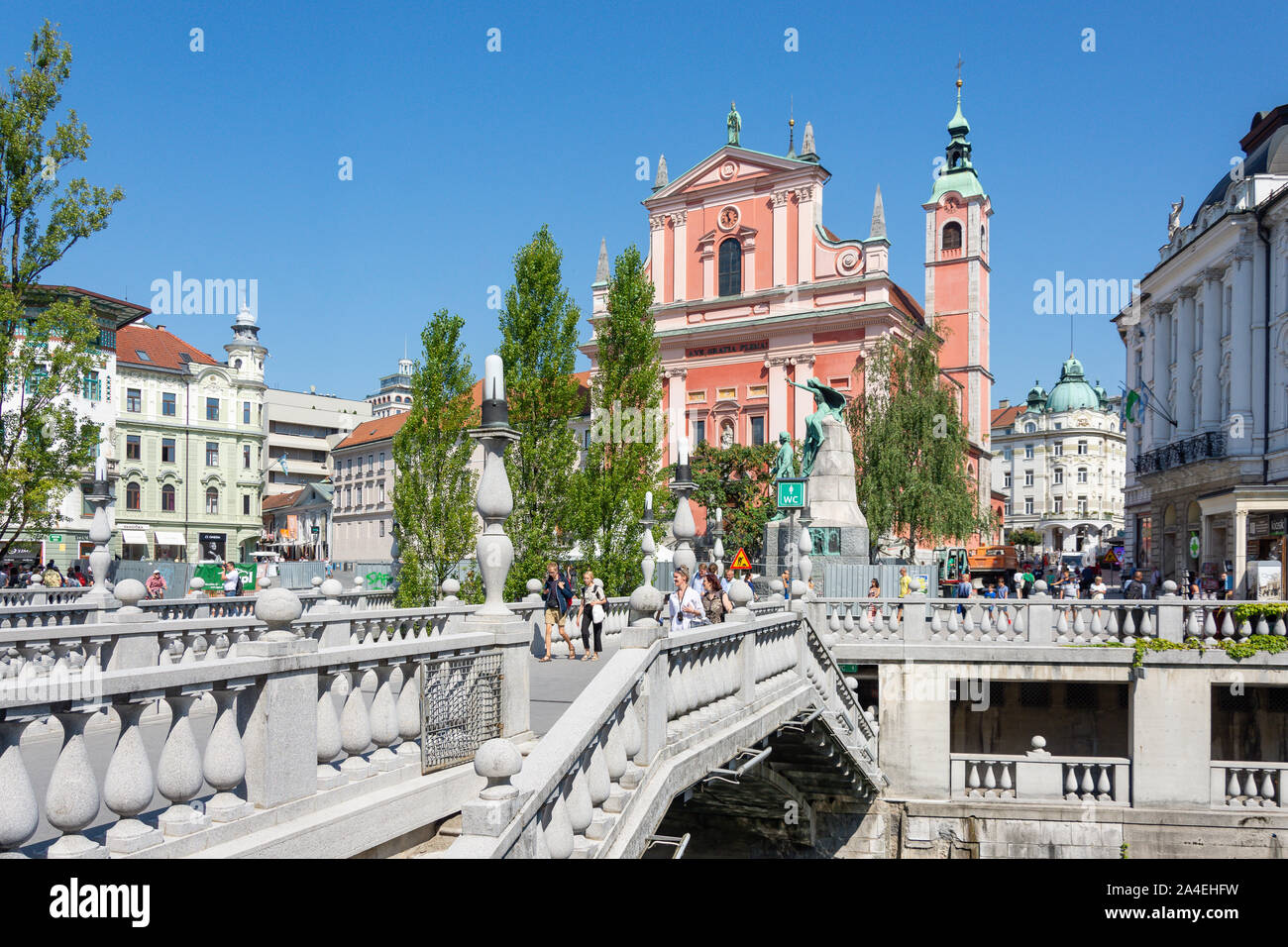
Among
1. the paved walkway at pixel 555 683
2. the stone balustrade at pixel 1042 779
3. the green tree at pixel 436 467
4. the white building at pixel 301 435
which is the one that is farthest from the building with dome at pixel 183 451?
the stone balustrade at pixel 1042 779

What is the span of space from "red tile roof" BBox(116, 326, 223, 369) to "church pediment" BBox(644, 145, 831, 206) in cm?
3365

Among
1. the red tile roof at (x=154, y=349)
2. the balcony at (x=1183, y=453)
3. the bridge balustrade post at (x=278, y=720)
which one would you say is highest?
the red tile roof at (x=154, y=349)

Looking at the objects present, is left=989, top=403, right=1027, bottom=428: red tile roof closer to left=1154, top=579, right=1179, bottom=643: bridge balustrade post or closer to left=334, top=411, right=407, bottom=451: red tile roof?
left=334, top=411, right=407, bottom=451: red tile roof

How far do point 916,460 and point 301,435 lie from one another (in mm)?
73323

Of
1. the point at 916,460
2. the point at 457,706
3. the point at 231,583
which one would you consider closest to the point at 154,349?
the point at 231,583

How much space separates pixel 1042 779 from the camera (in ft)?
55.7

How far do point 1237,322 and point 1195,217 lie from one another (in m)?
7.41

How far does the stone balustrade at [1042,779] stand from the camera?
659 inches

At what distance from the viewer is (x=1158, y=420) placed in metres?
46.1

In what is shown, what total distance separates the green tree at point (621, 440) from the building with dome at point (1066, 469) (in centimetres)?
8274

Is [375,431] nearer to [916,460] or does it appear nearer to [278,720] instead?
[916,460]

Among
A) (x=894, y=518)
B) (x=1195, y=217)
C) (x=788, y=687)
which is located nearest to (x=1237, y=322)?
(x=1195, y=217)

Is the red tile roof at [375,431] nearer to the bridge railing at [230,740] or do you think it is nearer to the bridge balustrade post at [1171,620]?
the bridge balustrade post at [1171,620]

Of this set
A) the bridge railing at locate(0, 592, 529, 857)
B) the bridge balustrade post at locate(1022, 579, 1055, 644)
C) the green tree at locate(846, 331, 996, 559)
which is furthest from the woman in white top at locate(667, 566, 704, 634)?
the green tree at locate(846, 331, 996, 559)
